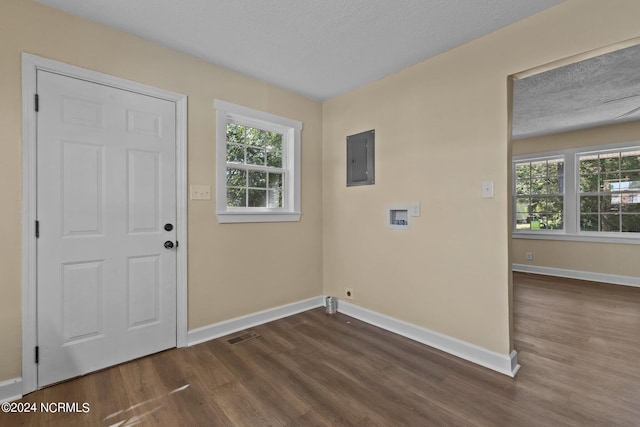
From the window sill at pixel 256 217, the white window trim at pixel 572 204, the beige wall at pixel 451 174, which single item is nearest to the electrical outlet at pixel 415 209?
the beige wall at pixel 451 174

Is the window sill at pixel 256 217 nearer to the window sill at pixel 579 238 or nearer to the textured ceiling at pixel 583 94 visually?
the textured ceiling at pixel 583 94

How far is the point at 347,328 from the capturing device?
2959 mm

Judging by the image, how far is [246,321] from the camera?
9.66 feet

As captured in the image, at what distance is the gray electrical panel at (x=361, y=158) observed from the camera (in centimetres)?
313

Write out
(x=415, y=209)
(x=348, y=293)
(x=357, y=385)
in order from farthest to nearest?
1. (x=348, y=293)
2. (x=415, y=209)
3. (x=357, y=385)

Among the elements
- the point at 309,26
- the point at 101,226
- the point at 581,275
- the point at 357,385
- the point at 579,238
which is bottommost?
the point at 357,385

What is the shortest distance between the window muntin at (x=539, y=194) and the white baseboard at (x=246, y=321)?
15.7 feet

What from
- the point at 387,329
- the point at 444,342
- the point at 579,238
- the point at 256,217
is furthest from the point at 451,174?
the point at 579,238

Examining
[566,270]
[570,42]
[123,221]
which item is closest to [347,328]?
[123,221]

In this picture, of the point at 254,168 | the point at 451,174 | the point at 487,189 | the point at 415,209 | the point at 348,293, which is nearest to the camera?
the point at 487,189

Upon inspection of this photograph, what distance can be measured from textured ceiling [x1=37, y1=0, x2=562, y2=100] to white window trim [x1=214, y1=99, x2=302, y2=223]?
17.6 inches

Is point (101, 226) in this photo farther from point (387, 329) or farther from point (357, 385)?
point (387, 329)

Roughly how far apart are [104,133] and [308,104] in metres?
2.15

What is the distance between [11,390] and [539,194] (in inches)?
294
